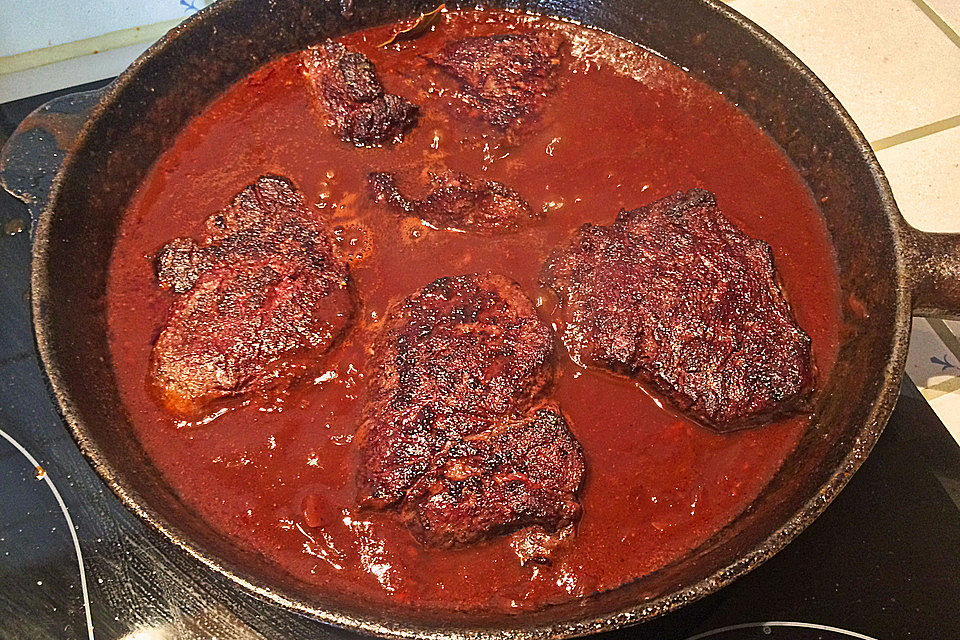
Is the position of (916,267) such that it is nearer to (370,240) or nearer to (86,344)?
(370,240)

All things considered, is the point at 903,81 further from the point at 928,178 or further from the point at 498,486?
the point at 498,486

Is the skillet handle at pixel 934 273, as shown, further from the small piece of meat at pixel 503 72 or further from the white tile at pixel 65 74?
the white tile at pixel 65 74

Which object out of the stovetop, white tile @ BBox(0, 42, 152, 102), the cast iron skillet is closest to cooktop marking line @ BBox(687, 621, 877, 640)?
the stovetop

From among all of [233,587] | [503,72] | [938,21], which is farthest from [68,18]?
[938,21]

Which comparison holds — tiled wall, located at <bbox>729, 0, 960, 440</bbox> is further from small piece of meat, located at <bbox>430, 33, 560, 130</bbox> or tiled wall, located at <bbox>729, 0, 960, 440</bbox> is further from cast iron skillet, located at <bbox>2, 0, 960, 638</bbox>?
small piece of meat, located at <bbox>430, 33, 560, 130</bbox>

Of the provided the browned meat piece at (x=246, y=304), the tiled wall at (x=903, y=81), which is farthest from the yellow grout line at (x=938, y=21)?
the browned meat piece at (x=246, y=304)

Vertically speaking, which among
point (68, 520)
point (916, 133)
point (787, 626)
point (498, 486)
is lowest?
point (787, 626)

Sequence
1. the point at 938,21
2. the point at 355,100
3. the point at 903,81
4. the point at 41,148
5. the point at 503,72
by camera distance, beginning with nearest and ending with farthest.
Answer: the point at 41,148, the point at 355,100, the point at 503,72, the point at 903,81, the point at 938,21
